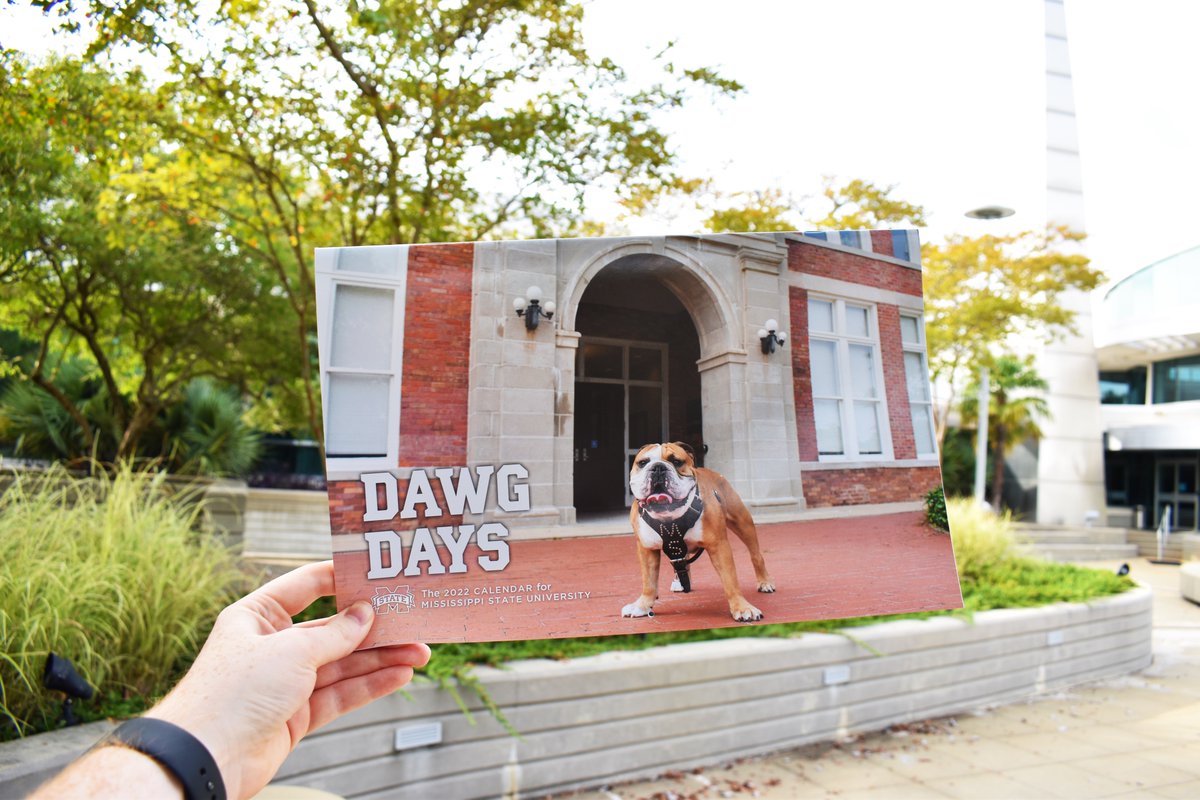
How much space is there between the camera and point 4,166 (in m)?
4.09

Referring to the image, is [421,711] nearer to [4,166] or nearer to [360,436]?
[360,436]

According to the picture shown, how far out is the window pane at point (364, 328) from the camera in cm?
148

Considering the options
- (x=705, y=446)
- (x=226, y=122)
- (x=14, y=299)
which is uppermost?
(x=226, y=122)

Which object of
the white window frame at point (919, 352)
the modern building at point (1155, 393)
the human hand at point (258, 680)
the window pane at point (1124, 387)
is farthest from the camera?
the window pane at point (1124, 387)

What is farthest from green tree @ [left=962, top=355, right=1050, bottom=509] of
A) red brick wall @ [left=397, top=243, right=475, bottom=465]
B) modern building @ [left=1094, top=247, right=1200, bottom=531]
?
red brick wall @ [left=397, top=243, right=475, bottom=465]

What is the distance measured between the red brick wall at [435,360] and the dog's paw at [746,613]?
1.95 ft

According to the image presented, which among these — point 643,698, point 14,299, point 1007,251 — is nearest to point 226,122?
point 14,299

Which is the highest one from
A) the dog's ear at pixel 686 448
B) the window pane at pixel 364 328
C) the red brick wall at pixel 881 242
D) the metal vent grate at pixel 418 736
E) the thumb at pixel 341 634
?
the red brick wall at pixel 881 242

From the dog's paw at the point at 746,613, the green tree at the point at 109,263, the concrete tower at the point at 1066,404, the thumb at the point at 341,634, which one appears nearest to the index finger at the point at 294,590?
the thumb at the point at 341,634

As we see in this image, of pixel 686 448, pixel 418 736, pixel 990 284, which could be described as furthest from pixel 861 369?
pixel 990 284

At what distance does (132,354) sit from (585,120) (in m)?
7.70

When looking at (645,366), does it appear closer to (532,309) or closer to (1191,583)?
(532,309)

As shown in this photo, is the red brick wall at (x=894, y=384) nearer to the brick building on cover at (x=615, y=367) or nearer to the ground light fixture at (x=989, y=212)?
the brick building on cover at (x=615, y=367)

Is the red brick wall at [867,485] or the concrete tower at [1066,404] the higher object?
the concrete tower at [1066,404]
